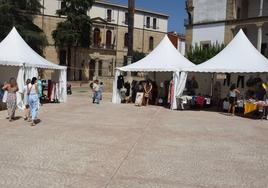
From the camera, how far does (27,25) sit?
4450cm

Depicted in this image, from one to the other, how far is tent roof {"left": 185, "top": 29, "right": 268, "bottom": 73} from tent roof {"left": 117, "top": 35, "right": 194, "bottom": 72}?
64.9 inches

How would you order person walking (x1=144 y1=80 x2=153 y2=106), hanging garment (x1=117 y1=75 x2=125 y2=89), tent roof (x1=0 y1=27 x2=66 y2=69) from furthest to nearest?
hanging garment (x1=117 y1=75 x2=125 y2=89), person walking (x1=144 y1=80 x2=153 y2=106), tent roof (x1=0 y1=27 x2=66 y2=69)

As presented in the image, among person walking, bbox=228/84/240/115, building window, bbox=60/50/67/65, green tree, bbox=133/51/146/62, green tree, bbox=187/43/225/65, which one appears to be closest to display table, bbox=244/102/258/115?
person walking, bbox=228/84/240/115

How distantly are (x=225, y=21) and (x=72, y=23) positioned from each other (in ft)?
67.6

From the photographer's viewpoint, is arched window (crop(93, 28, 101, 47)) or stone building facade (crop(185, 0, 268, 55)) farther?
arched window (crop(93, 28, 101, 47))

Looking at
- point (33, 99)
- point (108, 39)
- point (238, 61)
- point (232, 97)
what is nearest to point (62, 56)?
point (108, 39)

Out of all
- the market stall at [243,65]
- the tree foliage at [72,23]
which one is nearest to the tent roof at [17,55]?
the market stall at [243,65]

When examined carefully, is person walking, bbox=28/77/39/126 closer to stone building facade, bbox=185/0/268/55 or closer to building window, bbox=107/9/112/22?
stone building facade, bbox=185/0/268/55

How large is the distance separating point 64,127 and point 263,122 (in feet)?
26.4

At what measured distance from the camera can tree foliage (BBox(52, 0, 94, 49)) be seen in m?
50.2

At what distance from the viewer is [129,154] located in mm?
8141

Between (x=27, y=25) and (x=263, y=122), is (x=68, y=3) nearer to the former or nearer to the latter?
(x=27, y=25)

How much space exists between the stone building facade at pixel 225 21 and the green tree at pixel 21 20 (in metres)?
16.7

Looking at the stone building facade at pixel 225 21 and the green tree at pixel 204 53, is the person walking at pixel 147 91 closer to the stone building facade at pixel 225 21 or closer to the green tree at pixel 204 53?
the green tree at pixel 204 53
